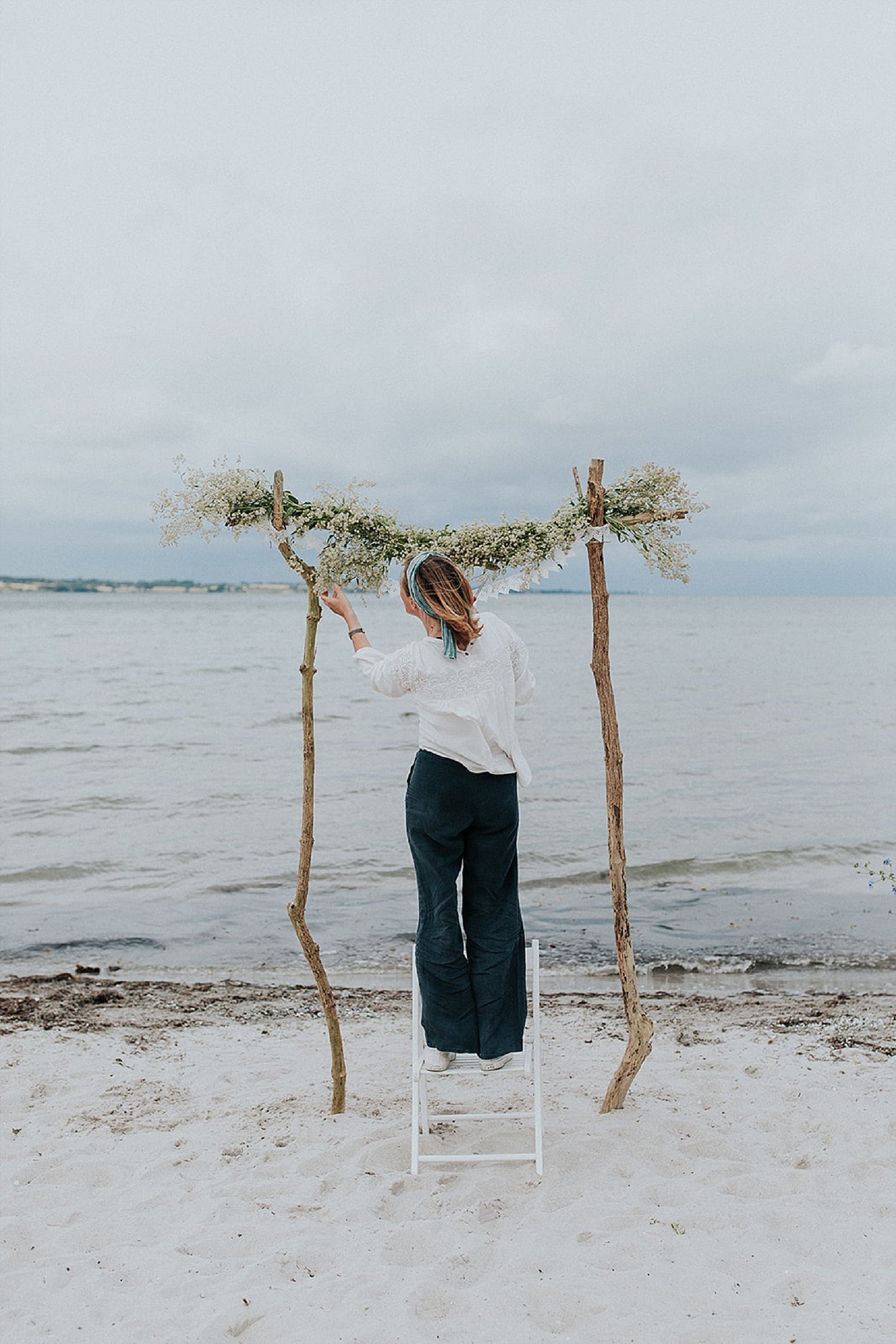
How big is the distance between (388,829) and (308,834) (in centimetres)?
803

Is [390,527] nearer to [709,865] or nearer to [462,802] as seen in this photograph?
[462,802]

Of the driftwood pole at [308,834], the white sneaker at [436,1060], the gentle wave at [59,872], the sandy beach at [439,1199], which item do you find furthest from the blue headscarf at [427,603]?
the gentle wave at [59,872]

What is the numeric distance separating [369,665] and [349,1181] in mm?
2199

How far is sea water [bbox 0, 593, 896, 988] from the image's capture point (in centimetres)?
849

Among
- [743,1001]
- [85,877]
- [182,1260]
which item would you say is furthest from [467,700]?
[85,877]

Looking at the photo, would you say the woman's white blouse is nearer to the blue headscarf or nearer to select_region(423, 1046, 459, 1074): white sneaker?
the blue headscarf

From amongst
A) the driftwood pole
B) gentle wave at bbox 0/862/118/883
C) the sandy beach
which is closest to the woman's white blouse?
the driftwood pole

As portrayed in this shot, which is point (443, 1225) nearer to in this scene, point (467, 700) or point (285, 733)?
point (467, 700)

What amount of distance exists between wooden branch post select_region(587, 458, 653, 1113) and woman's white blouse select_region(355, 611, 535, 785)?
0.65 meters

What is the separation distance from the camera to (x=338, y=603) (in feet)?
14.3

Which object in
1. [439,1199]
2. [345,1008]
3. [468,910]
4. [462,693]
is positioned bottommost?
[345,1008]

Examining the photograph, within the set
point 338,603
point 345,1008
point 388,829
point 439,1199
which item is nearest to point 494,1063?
point 439,1199

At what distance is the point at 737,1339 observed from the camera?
9.54ft

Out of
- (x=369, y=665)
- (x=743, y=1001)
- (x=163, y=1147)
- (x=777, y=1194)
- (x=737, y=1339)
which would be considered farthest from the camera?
(x=743, y=1001)
